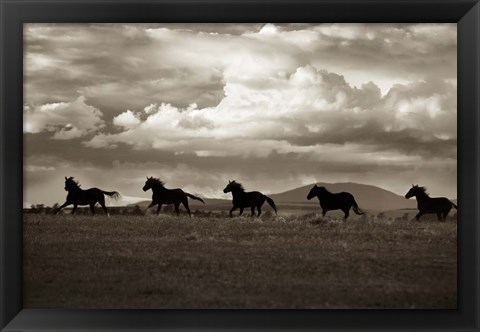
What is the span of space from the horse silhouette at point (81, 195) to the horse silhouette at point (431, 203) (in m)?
3.57

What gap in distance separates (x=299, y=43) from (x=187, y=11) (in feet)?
4.49

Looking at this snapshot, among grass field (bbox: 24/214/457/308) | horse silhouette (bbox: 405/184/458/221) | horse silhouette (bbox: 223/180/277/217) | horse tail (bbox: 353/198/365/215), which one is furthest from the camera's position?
horse tail (bbox: 353/198/365/215)

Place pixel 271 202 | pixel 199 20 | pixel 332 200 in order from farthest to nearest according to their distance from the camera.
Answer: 1. pixel 271 202
2. pixel 332 200
3. pixel 199 20

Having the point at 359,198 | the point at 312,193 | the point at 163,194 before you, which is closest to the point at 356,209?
the point at 359,198

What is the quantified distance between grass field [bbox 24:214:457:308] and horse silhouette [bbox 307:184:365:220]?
24cm

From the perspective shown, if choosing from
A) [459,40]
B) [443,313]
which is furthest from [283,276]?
[459,40]

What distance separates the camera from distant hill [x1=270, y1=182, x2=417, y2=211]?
7.61 metres

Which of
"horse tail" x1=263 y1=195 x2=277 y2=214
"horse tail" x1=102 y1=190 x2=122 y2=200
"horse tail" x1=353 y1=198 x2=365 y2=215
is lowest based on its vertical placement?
"horse tail" x1=353 y1=198 x2=365 y2=215

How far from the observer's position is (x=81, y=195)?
7.63 meters

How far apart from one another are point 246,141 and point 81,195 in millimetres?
2080

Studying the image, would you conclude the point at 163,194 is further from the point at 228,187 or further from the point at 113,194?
the point at 228,187

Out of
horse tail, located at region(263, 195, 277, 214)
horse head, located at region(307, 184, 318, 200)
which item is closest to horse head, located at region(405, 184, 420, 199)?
horse head, located at region(307, 184, 318, 200)

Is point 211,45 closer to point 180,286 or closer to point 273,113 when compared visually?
point 273,113

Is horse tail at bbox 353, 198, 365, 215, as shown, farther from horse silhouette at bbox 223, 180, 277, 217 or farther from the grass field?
horse silhouette at bbox 223, 180, 277, 217
